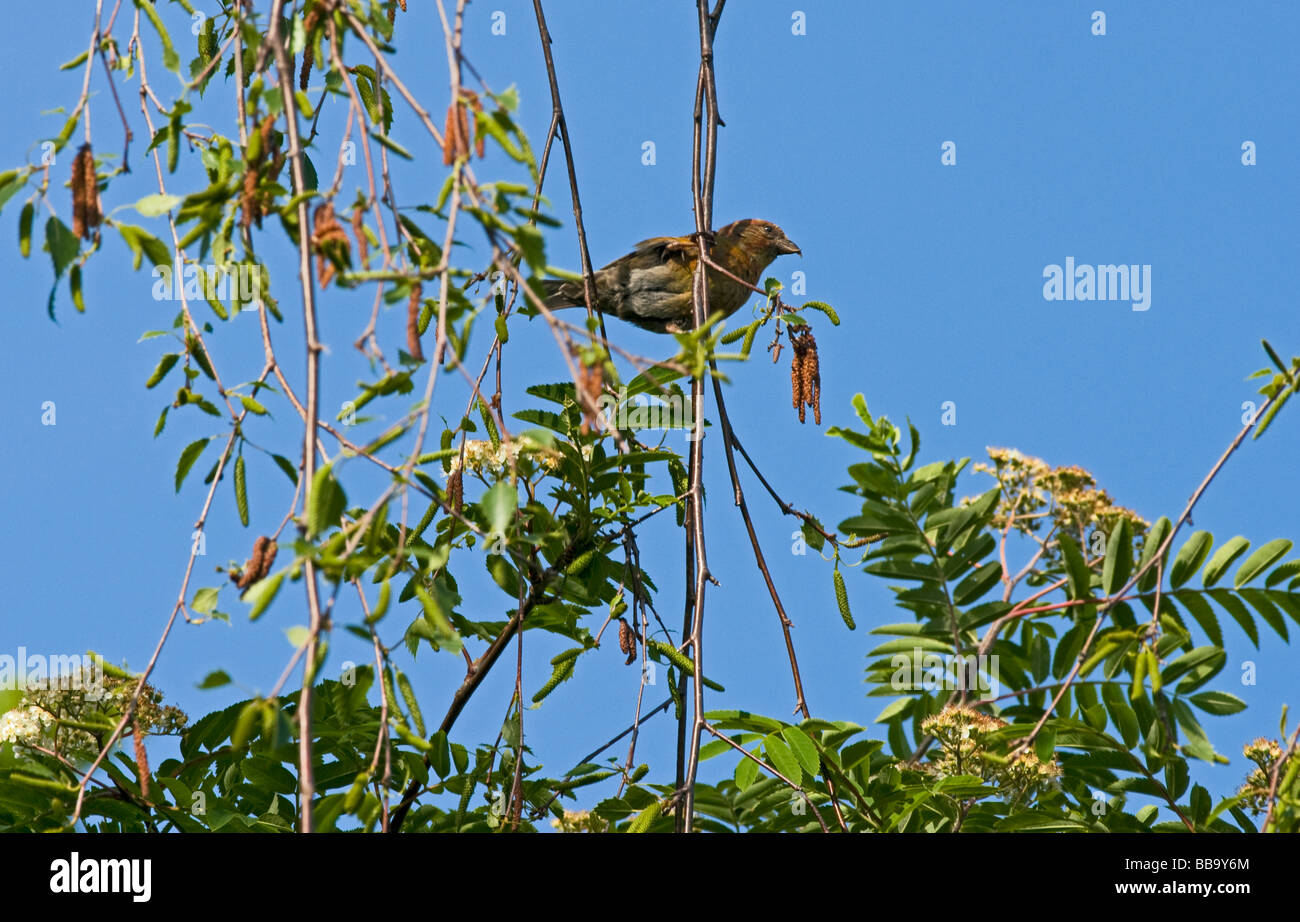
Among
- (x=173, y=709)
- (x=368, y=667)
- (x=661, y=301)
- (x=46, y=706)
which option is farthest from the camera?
(x=661, y=301)

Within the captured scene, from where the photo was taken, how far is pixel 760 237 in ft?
21.0

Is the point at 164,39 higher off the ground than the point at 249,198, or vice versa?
the point at 164,39

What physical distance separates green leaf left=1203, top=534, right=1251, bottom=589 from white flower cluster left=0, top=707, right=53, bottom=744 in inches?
109

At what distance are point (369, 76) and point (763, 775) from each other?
79.7 inches

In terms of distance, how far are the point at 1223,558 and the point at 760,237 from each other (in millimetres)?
3649

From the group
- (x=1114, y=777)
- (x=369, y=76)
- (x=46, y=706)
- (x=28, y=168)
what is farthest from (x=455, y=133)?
(x=1114, y=777)

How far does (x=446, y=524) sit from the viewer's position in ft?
11.1

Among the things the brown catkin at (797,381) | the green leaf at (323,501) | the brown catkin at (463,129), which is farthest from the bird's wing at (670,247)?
the green leaf at (323,501)

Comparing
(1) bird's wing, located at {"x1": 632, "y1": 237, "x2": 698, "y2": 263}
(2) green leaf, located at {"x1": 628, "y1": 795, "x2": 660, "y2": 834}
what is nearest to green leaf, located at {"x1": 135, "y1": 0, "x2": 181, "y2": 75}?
(2) green leaf, located at {"x1": 628, "y1": 795, "x2": 660, "y2": 834}

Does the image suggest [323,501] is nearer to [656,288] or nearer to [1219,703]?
[1219,703]

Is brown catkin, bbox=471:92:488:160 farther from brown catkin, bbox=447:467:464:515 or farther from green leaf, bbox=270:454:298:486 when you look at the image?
brown catkin, bbox=447:467:464:515

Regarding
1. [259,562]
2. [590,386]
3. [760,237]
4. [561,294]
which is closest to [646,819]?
[259,562]

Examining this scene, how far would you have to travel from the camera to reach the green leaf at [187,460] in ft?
8.38
